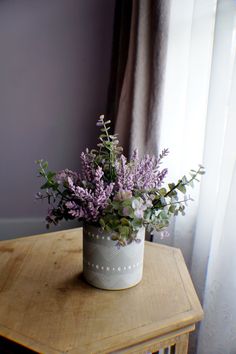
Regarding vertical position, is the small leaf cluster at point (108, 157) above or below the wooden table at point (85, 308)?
above

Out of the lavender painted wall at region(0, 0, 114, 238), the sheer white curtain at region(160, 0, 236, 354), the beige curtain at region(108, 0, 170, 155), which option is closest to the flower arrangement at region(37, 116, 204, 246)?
the sheer white curtain at region(160, 0, 236, 354)

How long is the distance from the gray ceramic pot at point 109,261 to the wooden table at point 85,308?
3 cm

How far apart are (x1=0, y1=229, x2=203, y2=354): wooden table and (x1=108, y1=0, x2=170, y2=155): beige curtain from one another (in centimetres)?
62

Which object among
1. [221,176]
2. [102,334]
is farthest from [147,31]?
[102,334]

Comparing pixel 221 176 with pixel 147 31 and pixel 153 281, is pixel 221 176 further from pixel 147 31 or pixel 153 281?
pixel 147 31

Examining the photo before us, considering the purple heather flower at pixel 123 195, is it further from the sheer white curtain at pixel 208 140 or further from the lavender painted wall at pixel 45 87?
the lavender painted wall at pixel 45 87

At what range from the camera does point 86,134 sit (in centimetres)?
204

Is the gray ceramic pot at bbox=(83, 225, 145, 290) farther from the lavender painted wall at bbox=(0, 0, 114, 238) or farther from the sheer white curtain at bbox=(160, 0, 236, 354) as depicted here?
the lavender painted wall at bbox=(0, 0, 114, 238)

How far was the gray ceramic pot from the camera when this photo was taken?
73 cm

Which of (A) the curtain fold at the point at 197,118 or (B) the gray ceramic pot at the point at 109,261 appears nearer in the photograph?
(B) the gray ceramic pot at the point at 109,261

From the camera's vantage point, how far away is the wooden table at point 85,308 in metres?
0.64

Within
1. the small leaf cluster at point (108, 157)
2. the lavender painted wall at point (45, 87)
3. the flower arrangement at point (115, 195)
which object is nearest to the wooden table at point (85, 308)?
the flower arrangement at point (115, 195)

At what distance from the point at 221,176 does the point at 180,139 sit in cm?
29

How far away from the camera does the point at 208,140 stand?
3.94 ft
